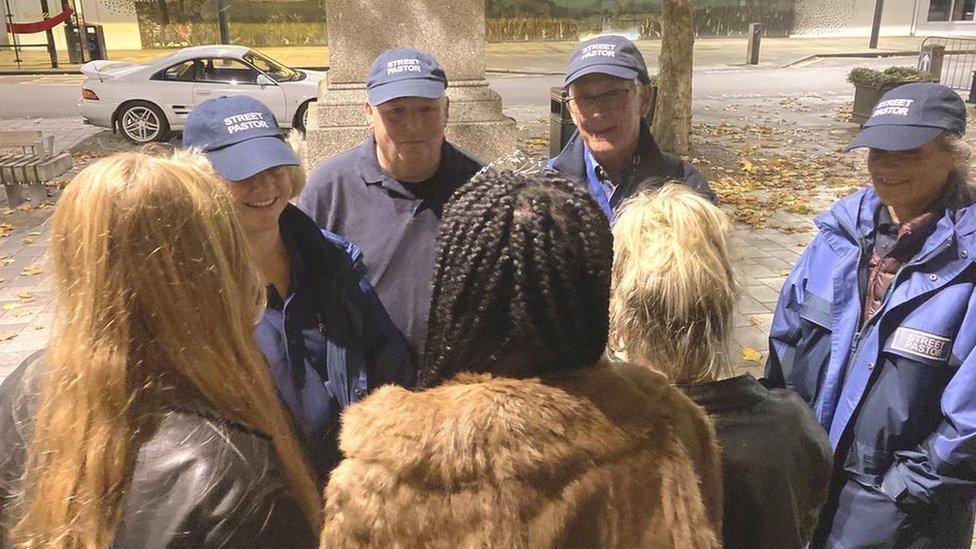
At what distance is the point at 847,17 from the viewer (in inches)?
1401

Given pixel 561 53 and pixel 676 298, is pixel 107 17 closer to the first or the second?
A: pixel 561 53

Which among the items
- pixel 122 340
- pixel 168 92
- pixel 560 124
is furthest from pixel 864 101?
pixel 122 340

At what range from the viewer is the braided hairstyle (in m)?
1.23

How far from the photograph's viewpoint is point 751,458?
62.3 inches

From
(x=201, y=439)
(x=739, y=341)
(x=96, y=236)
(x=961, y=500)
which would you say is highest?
(x=96, y=236)

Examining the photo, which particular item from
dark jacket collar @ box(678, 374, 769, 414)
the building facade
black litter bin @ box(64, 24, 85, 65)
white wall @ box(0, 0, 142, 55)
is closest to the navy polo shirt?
dark jacket collar @ box(678, 374, 769, 414)

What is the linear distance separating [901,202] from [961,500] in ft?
2.85

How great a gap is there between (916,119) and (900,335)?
0.63m

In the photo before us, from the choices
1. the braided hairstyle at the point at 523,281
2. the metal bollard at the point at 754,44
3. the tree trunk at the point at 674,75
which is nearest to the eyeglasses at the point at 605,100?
the braided hairstyle at the point at 523,281

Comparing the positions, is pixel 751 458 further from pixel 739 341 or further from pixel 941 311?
pixel 739 341

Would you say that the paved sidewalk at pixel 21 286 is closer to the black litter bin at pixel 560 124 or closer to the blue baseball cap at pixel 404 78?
the blue baseball cap at pixel 404 78

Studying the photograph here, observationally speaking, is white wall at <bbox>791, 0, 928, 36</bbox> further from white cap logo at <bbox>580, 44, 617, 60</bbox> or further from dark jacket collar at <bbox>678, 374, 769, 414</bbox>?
dark jacket collar at <bbox>678, 374, 769, 414</bbox>

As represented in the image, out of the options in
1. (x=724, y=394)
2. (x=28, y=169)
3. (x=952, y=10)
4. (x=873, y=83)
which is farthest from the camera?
(x=952, y=10)

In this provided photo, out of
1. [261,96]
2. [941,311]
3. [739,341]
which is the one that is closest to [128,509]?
[941,311]
